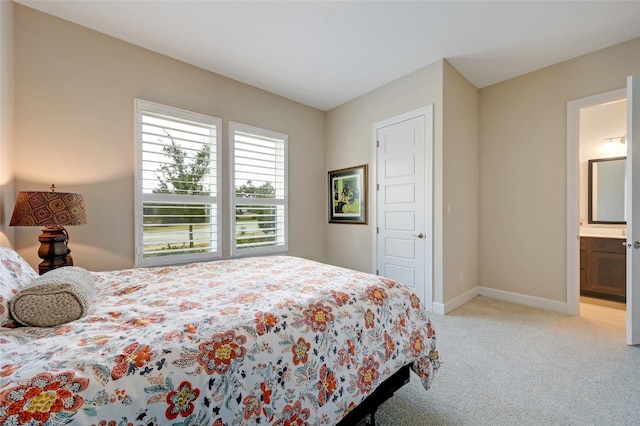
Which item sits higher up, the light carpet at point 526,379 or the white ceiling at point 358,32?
the white ceiling at point 358,32


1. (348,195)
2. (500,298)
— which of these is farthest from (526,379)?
(348,195)

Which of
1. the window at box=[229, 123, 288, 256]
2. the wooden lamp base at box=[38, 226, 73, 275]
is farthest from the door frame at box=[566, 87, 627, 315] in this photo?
the wooden lamp base at box=[38, 226, 73, 275]

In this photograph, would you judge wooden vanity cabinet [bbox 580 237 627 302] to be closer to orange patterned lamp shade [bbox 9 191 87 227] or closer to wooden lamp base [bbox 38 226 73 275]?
orange patterned lamp shade [bbox 9 191 87 227]

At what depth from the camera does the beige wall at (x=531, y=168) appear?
2.92 m

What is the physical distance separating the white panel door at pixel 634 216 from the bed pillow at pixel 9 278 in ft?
13.1

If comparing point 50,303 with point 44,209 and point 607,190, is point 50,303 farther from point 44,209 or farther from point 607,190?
point 607,190

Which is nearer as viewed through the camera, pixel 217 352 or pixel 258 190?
pixel 217 352

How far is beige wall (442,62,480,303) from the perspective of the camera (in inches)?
122

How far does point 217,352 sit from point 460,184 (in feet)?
11.0

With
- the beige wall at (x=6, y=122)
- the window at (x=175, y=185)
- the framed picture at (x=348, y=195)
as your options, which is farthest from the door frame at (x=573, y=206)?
the beige wall at (x=6, y=122)

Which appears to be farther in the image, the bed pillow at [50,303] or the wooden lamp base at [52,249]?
the wooden lamp base at [52,249]

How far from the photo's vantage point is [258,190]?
3.63m

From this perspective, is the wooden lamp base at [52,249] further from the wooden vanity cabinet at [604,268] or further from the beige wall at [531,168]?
the wooden vanity cabinet at [604,268]

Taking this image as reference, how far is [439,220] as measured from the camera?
304cm
